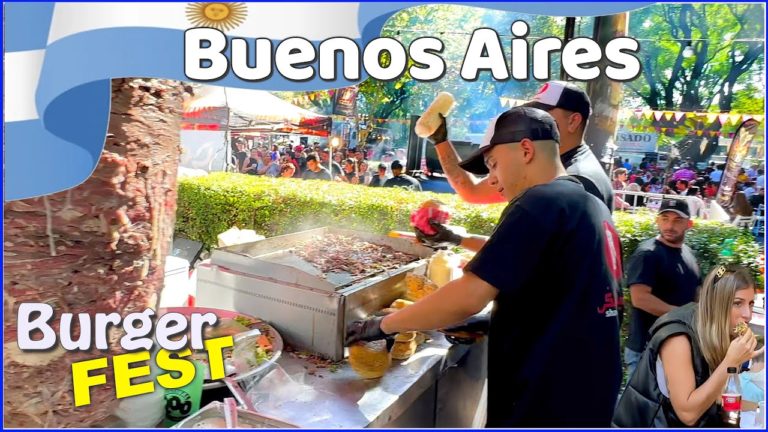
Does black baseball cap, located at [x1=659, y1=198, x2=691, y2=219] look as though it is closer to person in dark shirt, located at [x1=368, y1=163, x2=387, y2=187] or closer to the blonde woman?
the blonde woman

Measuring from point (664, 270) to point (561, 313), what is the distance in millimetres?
1657

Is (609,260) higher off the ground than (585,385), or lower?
higher

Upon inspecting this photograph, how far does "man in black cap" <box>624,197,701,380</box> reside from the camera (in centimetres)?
285

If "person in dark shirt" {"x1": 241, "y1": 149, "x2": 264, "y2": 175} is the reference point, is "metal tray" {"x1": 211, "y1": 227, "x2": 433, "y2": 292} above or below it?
below

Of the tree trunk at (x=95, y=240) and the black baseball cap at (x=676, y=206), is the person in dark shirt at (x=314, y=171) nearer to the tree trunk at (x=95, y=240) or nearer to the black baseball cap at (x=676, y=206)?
the tree trunk at (x=95, y=240)

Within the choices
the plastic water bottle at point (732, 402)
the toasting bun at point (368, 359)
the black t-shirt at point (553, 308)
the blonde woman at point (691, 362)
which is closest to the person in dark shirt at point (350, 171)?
the toasting bun at point (368, 359)

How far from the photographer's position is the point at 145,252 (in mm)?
1481

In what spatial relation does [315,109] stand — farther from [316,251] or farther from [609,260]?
[609,260]

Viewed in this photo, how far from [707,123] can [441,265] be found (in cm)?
148

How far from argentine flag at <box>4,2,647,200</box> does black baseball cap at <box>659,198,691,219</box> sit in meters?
2.43

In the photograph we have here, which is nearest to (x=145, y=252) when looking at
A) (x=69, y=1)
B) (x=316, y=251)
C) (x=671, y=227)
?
(x=69, y=1)

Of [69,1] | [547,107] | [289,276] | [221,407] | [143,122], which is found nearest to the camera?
[143,122]

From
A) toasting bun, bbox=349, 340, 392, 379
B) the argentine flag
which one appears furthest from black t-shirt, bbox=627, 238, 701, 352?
the argentine flag

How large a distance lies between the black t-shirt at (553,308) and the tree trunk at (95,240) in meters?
0.98
